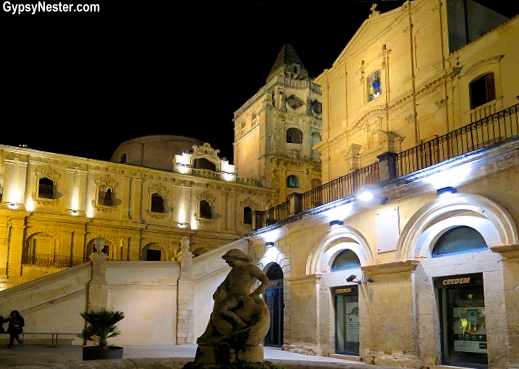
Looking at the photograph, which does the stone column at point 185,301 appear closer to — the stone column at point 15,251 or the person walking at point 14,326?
the person walking at point 14,326

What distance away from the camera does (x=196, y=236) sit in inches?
1460

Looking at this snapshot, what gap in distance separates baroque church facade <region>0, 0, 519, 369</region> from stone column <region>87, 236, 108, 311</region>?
72 mm

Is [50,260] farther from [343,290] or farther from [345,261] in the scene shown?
[343,290]

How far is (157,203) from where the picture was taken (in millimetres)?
36719

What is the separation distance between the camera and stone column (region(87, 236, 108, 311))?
19.8 metres

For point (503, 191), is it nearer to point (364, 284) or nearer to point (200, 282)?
point (364, 284)

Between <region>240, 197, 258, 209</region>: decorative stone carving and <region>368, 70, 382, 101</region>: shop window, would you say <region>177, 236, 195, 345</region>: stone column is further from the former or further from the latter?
<region>240, 197, 258, 209</region>: decorative stone carving

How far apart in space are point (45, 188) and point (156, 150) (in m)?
11.5

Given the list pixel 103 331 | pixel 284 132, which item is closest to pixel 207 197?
pixel 284 132

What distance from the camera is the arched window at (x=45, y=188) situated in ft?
108

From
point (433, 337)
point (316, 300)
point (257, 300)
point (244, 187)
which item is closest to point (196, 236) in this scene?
point (244, 187)

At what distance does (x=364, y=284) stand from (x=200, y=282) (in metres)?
8.38

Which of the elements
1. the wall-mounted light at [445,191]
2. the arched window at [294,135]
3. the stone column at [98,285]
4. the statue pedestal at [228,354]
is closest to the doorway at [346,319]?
the wall-mounted light at [445,191]

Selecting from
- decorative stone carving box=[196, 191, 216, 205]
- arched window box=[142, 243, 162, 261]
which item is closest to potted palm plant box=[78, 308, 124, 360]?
arched window box=[142, 243, 162, 261]
